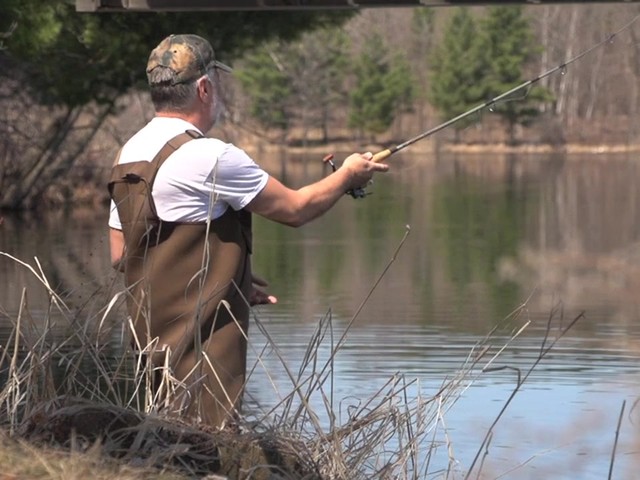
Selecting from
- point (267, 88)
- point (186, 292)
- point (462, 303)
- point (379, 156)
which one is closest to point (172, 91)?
point (186, 292)

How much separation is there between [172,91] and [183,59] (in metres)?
0.11

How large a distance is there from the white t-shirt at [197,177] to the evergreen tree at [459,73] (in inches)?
3050

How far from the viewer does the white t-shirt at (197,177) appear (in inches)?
204

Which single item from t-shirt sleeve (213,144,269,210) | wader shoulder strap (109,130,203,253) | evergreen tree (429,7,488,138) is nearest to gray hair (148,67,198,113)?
wader shoulder strap (109,130,203,253)

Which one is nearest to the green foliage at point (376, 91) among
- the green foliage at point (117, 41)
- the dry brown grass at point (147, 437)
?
the green foliage at point (117, 41)

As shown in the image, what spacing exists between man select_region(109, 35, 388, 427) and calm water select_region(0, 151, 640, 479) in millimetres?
193

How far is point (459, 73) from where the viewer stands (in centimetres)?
8362

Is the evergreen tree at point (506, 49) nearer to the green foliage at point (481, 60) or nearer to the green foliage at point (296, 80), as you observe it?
the green foliage at point (481, 60)

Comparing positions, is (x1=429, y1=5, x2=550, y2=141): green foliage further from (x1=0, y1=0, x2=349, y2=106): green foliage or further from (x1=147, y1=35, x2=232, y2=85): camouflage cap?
(x1=147, y1=35, x2=232, y2=85): camouflage cap

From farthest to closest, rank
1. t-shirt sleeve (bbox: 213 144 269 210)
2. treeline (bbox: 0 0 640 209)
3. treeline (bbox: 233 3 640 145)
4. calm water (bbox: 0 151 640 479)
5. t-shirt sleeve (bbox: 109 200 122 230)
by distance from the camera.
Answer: treeline (bbox: 233 3 640 145) → treeline (bbox: 0 0 640 209) → calm water (bbox: 0 151 640 479) → t-shirt sleeve (bbox: 109 200 122 230) → t-shirt sleeve (bbox: 213 144 269 210)

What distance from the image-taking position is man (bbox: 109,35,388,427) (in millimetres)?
5199

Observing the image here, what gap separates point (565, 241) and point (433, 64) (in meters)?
66.2

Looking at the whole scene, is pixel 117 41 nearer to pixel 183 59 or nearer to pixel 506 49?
pixel 183 59

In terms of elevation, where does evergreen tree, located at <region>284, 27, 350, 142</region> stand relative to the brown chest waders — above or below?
above
